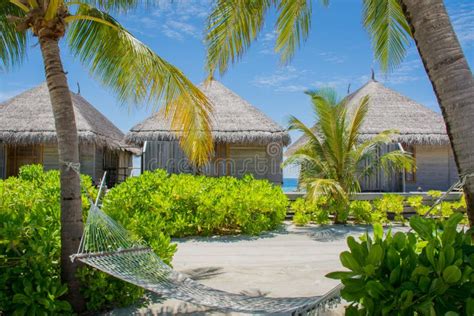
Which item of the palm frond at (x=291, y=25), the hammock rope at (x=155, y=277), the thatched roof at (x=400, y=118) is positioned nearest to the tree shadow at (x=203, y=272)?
the hammock rope at (x=155, y=277)

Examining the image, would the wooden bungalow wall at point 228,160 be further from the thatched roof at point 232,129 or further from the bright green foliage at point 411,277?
the bright green foliage at point 411,277

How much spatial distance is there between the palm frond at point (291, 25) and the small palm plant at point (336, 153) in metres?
2.58

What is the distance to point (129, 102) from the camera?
4.89 m

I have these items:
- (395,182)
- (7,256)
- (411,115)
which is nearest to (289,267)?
(7,256)

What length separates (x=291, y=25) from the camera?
15.3 ft

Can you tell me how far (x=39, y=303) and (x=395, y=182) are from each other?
10.9 meters

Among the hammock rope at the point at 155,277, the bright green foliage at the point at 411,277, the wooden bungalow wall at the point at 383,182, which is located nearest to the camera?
the bright green foliage at the point at 411,277

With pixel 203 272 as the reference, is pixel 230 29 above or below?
above

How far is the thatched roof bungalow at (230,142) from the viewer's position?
37.7 feet

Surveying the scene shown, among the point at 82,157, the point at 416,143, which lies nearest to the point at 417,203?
the point at 416,143

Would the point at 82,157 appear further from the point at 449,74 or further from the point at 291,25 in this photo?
the point at 449,74

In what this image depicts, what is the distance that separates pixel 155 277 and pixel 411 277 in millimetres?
1753

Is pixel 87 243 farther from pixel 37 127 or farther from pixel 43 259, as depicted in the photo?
pixel 37 127

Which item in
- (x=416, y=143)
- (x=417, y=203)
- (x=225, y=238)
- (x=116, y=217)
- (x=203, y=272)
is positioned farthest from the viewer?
(x=416, y=143)
